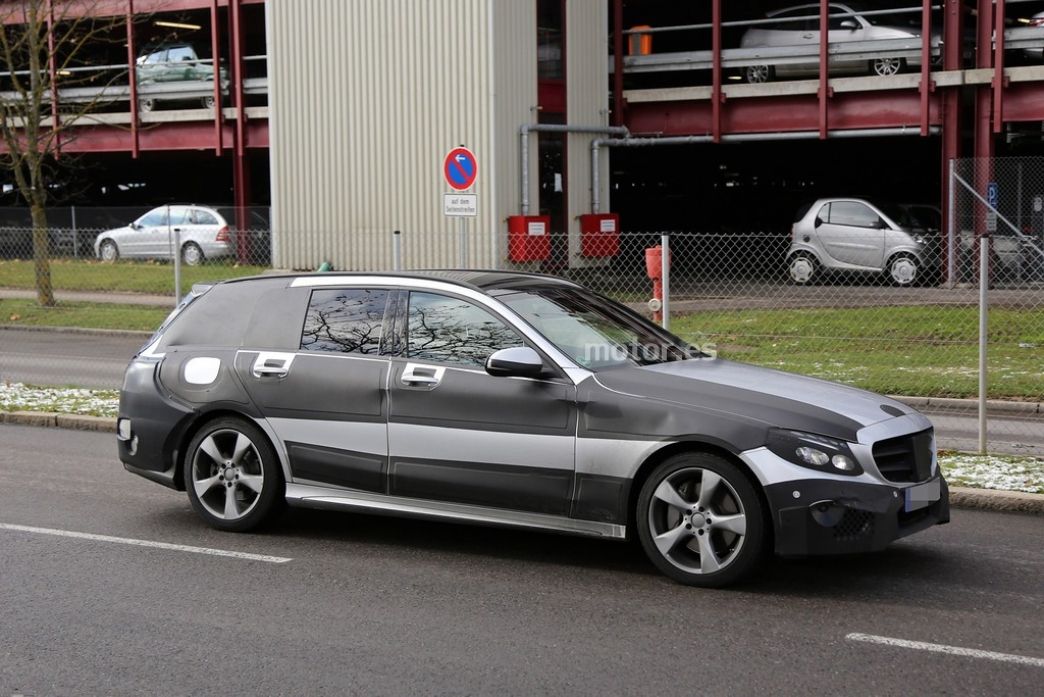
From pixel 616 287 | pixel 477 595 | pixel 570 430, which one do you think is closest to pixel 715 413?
pixel 570 430

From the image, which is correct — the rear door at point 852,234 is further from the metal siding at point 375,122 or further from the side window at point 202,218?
the side window at point 202,218

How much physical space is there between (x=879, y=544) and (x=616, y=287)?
1778 centimetres

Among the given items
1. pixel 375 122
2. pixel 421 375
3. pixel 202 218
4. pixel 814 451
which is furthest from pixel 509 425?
pixel 202 218

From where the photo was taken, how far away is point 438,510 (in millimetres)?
7242

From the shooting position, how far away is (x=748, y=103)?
27.1 meters

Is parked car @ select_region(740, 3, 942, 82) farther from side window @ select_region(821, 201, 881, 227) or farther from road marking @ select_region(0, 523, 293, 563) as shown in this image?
road marking @ select_region(0, 523, 293, 563)

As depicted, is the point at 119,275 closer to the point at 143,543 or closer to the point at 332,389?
the point at 143,543

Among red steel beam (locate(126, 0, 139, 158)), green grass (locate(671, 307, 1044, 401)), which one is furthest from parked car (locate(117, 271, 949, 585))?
red steel beam (locate(126, 0, 139, 158))

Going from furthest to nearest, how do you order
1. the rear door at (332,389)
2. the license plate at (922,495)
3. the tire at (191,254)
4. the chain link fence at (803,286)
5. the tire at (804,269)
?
the tire at (191,254) → the tire at (804,269) → the chain link fence at (803,286) → the rear door at (332,389) → the license plate at (922,495)

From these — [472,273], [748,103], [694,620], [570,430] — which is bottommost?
[694,620]

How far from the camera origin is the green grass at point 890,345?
14445mm

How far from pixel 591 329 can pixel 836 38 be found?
797 inches

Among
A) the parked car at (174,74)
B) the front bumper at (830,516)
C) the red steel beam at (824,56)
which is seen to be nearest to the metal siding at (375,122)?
the parked car at (174,74)

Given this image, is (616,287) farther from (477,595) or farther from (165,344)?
(477,595)
